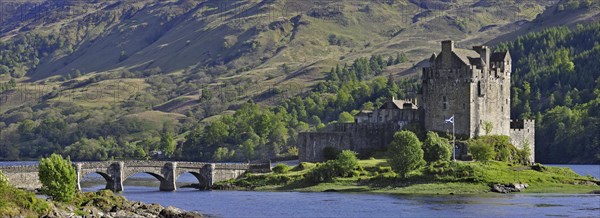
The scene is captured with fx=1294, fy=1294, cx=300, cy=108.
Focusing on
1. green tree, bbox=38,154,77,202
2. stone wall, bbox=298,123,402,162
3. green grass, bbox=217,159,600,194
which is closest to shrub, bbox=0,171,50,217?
green tree, bbox=38,154,77,202

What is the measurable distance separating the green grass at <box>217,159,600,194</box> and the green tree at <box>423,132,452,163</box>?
3191mm

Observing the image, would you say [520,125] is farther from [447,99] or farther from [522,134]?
[447,99]

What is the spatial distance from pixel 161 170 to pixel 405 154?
3318cm

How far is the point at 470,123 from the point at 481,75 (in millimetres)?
6144

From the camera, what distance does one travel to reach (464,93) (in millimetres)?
157125

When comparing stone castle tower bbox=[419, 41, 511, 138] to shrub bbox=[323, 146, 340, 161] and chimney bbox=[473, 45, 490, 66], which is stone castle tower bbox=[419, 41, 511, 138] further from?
shrub bbox=[323, 146, 340, 161]

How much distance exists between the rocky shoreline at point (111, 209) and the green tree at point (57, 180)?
1.38 meters

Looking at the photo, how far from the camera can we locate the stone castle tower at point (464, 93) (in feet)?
516

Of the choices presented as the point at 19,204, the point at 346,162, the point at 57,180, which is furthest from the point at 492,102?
the point at 19,204

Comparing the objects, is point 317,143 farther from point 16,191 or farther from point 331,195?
point 16,191

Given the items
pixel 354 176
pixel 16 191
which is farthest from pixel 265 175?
pixel 16 191

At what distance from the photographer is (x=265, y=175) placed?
158 m

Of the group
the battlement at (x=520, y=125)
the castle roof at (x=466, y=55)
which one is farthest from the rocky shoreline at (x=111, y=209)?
the battlement at (x=520, y=125)

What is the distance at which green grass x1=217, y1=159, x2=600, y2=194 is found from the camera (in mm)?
139500
